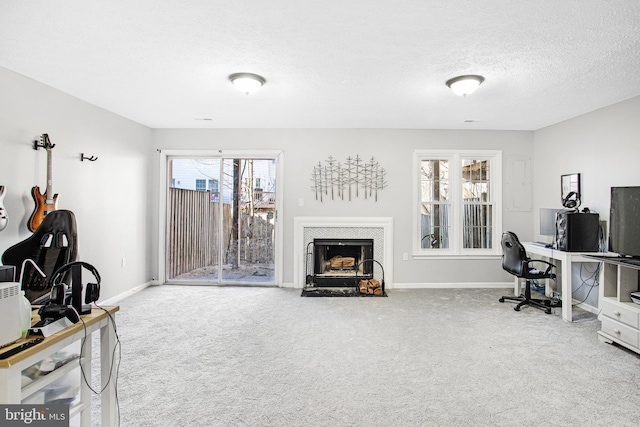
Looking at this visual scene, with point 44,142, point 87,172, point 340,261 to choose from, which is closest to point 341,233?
point 340,261

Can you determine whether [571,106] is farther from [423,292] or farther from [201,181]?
[201,181]

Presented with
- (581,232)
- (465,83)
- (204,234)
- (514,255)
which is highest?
(465,83)

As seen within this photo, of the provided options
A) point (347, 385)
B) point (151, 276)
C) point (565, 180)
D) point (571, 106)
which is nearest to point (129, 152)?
point (151, 276)

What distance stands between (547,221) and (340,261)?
299 centimetres

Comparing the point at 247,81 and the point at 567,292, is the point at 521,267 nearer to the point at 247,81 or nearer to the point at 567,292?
the point at 567,292

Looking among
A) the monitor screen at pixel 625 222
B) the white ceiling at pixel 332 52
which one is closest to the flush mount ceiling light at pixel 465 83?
the white ceiling at pixel 332 52

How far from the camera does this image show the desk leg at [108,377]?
63.6 inches

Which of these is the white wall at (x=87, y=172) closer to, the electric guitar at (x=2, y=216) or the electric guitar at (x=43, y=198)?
the electric guitar at (x=43, y=198)

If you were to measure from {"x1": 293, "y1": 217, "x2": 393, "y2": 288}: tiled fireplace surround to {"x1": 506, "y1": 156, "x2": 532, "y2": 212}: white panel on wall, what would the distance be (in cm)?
194

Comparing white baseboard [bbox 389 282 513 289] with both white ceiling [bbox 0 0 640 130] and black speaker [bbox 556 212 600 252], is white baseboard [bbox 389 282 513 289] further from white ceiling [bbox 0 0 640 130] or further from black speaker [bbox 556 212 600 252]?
white ceiling [bbox 0 0 640 130]

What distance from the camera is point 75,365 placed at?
60.2 inches

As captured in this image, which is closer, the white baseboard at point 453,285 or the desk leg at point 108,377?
the desk leg at point 108,377

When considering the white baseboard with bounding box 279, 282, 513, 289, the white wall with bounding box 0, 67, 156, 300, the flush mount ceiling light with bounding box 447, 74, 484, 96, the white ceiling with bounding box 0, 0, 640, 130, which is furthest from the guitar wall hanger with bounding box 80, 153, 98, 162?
the flush mount ceiling light with bounding box 447, 74, 484, 96

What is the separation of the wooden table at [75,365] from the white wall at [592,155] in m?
4.89
